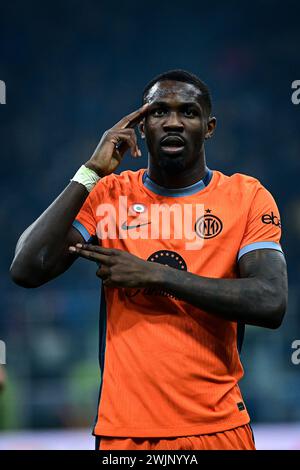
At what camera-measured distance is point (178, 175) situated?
293 centimetres

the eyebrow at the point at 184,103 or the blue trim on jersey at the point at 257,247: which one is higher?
the eyebrow at the point at 184,103

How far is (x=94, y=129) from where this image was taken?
12.1 m

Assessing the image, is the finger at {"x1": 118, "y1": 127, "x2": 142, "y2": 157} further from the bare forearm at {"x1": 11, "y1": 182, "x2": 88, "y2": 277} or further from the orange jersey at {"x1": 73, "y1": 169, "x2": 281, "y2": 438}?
the bare forearm at {"x1": 11, "y1": 182, "x2": 88, "y2": 277}

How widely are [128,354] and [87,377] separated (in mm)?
5414

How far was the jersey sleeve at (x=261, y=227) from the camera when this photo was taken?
2.77m

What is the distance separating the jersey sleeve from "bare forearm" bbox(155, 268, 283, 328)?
180 mm

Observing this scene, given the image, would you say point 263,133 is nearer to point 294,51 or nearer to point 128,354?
point 294,51

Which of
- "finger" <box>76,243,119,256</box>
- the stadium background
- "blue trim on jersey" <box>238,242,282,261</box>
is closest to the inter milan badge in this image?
"blue trim on jersey" <box>238,242,282,261</box>

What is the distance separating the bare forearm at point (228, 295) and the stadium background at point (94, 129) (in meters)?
4.04

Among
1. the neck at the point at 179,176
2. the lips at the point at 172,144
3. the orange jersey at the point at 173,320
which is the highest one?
the lips at the point at 172,144

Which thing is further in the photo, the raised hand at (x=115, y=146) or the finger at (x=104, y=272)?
the raised hand at (x=115, y=146)

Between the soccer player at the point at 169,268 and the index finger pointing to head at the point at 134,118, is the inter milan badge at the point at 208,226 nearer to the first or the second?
the soccer player at the point at 169,268

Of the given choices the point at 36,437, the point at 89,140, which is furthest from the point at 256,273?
the point at 89,140

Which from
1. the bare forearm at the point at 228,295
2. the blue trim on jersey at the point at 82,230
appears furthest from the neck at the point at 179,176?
the bare forearm at the point at 228,295
